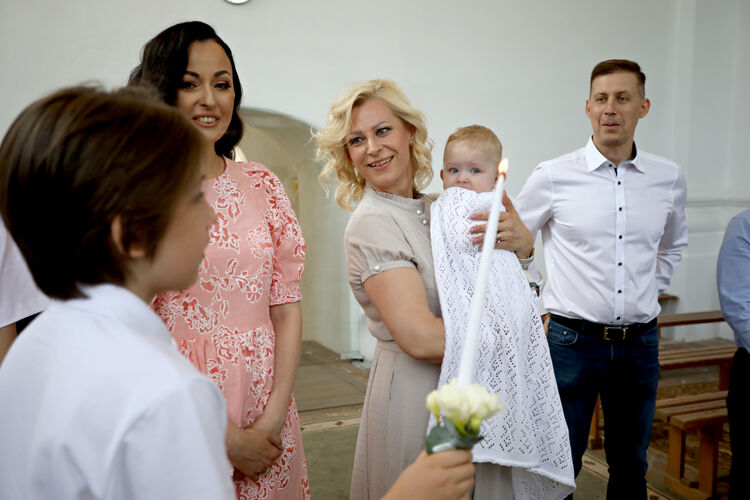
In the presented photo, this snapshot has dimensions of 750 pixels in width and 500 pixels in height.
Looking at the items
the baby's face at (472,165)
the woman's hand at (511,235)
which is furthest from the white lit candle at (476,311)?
the baby's face at (472,165)

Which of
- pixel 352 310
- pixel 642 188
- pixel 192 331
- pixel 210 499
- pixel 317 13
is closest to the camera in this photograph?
Answer: pixel 210 499

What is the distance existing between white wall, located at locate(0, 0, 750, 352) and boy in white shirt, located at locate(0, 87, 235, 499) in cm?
369

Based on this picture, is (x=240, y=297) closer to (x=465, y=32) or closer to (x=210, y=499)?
(x=210, y=499)

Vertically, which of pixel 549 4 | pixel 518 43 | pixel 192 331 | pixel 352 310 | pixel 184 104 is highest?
pixel 549 4

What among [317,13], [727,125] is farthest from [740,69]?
[317,13]

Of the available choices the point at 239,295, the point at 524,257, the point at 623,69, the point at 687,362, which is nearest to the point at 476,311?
the point at 239,295

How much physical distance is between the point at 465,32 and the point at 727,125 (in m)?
3.08

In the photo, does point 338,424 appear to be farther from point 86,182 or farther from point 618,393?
point 86,182

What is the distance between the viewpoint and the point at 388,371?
1.50m

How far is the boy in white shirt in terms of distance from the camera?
24.6 inches

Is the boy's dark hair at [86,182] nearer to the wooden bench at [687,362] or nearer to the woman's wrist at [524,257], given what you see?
the woman's wrist at [524,257]

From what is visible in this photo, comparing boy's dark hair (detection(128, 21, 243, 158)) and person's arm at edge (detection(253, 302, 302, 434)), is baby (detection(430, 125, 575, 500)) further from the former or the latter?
boy's dark hair (detection(128, 21, 243, 158))

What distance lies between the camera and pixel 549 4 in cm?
562

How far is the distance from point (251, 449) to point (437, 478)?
0.73m
